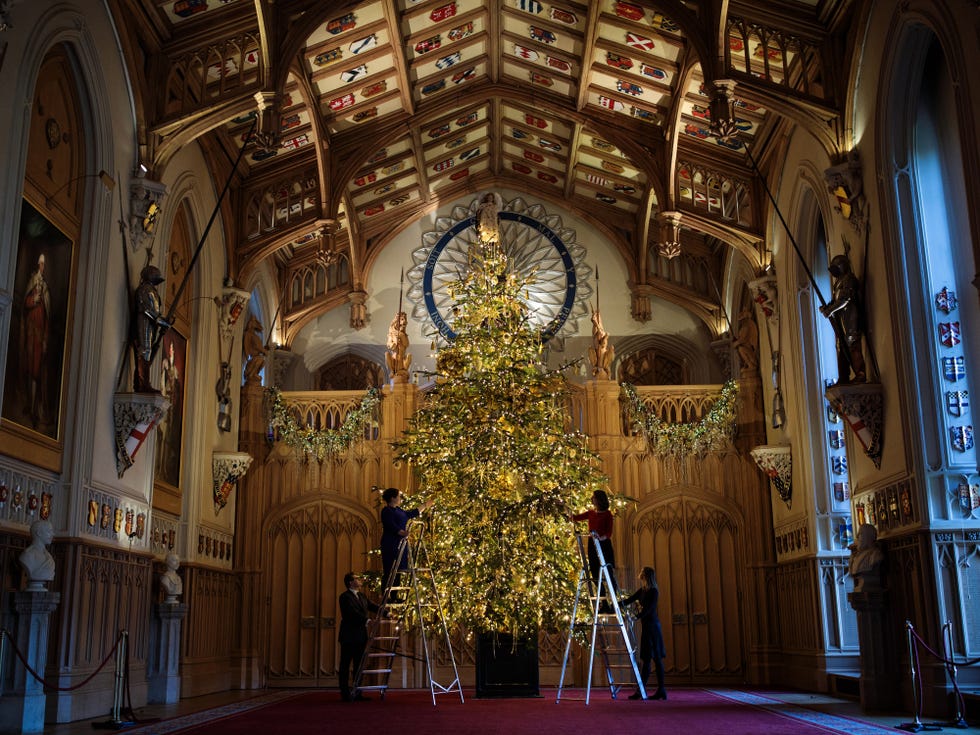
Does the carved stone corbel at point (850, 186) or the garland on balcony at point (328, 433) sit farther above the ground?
the carved stone corbel at point (850, 186)

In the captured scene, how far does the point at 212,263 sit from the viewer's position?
1512 cm

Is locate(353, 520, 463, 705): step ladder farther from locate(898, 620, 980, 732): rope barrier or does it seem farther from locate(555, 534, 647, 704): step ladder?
locate(898, 620, 980, 732): rope barrier

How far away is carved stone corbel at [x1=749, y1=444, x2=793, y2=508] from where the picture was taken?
14.4 meters

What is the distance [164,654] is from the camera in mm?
12258

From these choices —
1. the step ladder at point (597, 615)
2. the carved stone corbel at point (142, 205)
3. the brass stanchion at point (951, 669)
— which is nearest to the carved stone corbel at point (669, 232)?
the step ladder at point (597, 615)

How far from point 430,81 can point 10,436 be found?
983cm

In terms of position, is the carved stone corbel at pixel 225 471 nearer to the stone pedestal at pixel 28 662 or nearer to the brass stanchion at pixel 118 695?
the stone pedestal at pixel 28 662

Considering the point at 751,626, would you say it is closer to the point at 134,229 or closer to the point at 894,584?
the point at 894,584

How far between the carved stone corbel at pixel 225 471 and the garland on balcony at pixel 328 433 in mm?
1273

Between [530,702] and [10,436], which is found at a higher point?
[10,436]

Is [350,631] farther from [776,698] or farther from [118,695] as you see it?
[776,698]

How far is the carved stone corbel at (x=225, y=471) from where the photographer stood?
49.6 feet

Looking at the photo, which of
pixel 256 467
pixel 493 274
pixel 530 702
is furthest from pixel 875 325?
pixel 256 467

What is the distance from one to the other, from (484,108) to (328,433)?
6.51 meters
